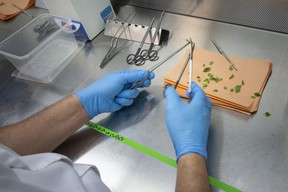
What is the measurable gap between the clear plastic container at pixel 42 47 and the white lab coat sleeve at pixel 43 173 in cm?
63

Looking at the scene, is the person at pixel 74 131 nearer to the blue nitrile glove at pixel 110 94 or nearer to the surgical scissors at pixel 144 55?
the blue nitrile glove at pixel 110 94

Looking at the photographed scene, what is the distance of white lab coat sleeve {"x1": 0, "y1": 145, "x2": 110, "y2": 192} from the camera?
433mm

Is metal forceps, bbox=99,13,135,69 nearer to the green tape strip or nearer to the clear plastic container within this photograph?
the clear plastic container

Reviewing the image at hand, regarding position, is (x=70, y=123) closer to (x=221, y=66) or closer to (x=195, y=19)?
(x=221, y=66)

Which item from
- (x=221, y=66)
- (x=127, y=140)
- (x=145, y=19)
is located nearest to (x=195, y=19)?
(x=145, y=19)

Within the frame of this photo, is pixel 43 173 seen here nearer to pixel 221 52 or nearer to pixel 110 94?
pixel 110 94

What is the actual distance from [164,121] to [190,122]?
12 cm

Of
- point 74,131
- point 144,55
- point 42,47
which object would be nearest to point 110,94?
point 74,131

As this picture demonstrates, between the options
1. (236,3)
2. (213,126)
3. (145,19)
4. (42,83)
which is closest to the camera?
(213,126)

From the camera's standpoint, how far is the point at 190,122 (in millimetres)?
675

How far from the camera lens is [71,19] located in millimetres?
1042

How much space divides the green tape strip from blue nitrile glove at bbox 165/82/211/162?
60mm

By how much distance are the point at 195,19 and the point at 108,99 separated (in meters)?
0.60

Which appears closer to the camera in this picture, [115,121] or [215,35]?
[115,121]
